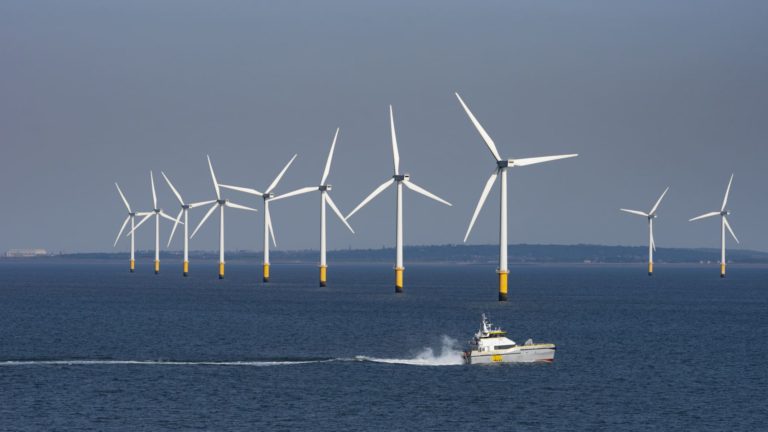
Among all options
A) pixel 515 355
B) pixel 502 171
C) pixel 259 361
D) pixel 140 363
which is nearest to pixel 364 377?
pixel 259 361

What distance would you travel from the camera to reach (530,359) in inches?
4318

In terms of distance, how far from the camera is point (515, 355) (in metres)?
109

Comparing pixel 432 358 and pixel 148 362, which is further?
pixel 432 358

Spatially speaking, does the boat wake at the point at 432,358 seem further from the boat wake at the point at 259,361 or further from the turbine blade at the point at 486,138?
the turbine blade at the point at 486,138

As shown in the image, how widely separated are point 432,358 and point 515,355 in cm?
791

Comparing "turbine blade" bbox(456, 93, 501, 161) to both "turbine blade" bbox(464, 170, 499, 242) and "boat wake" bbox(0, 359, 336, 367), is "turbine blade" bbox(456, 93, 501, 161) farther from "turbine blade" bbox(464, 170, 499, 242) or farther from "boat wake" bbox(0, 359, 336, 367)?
"boat wake" bbox(0, 359, 336, 367)

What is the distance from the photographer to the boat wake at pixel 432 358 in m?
110

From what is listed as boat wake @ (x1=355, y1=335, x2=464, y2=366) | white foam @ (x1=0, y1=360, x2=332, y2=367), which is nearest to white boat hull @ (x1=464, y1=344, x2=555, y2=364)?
boat wake @ (x1=355, y1=335, x2=464, y2=366)

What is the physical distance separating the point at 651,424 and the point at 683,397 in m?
12.4

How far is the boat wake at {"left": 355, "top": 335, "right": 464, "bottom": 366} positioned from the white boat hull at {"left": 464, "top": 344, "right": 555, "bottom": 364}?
2.21m

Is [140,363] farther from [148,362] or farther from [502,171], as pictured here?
[502,171]

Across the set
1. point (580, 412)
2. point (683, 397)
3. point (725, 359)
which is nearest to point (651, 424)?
point (580, 412)

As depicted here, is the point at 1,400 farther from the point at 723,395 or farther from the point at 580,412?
the point at 723,395

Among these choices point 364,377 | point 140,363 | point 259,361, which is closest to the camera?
point 364,377
